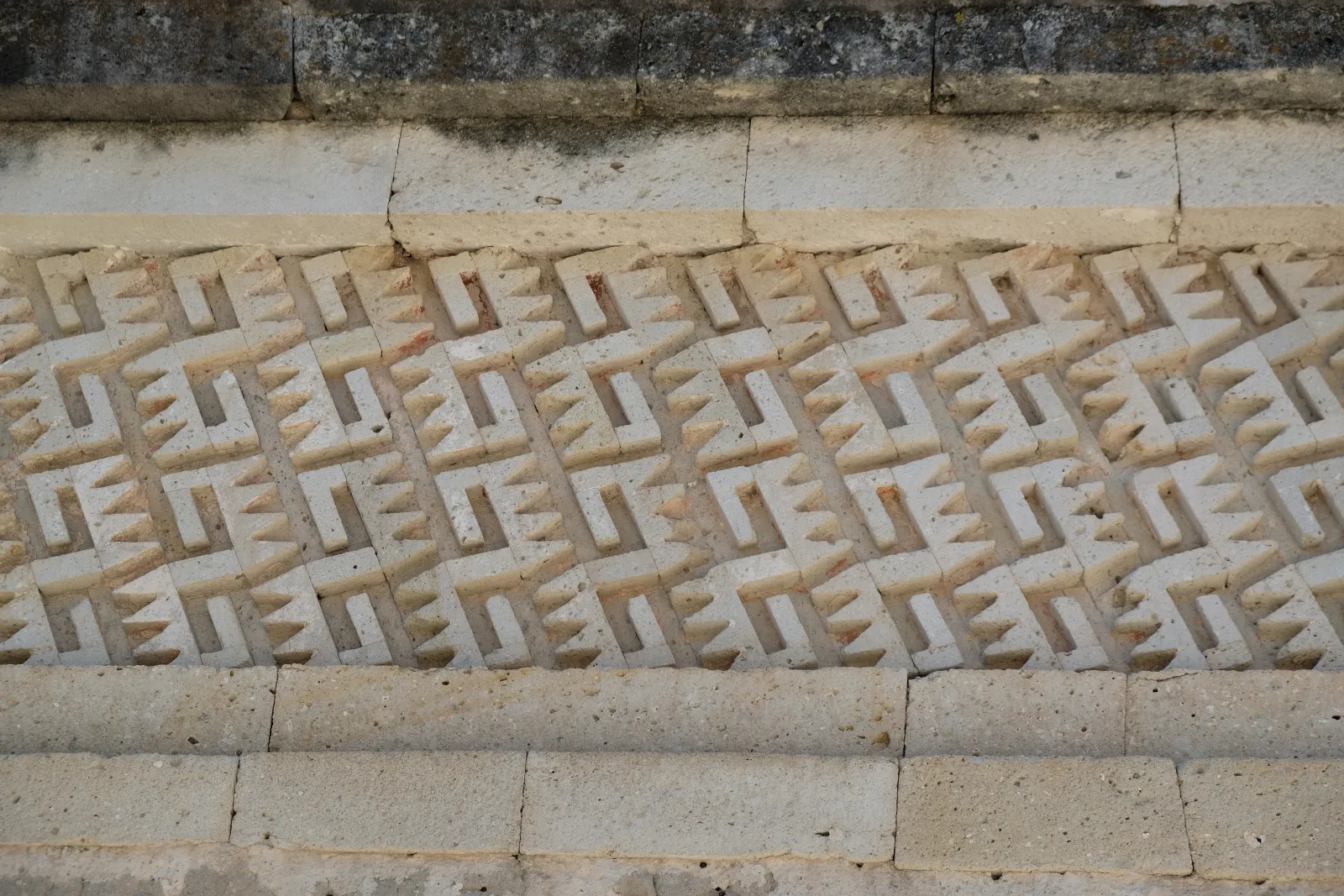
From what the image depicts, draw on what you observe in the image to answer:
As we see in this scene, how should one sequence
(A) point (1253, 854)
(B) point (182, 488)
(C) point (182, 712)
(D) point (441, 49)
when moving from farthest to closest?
(D) point (441, 49) → (B) point (182, 488) → (C) point (182, 712) → (A) point (1253, 854)

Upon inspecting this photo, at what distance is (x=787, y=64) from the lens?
5.59 metres

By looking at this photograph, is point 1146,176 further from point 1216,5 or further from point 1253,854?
point 1253,854

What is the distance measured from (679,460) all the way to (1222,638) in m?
1.61

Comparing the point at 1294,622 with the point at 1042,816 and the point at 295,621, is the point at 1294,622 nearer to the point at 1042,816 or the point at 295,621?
the point at 1042,816

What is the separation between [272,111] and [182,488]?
1.27 m

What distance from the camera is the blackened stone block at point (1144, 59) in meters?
5.41

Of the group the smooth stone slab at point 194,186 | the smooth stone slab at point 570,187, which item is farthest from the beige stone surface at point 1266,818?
the smooth stone slab at point 194,186

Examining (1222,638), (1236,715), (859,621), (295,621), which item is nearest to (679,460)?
(859,621)

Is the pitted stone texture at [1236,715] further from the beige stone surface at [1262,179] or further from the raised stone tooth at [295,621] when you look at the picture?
the raised stone tooth at [295,621]

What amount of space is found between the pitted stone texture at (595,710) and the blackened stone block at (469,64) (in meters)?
1.85

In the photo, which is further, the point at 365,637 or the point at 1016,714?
the point at 365,637

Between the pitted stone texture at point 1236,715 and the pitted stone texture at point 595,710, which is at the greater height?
the pitted stone texture at point 1236,715

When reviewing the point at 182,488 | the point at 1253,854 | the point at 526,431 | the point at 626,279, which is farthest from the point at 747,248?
the point at 1253,854

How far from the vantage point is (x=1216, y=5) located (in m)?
5.56
